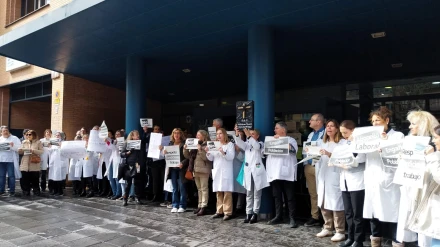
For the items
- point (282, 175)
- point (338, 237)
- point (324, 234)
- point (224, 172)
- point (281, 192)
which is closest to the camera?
point (338, 237)

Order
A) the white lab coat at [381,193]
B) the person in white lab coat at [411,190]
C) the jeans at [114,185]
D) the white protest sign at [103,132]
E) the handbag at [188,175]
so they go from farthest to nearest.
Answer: the jeans at [114,185]
the white protest sign at [103,132]
the handbag at [188,175]
the white lab coat at [381,193]
the person in white lab coat at [411,190]

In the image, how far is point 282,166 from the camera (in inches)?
230

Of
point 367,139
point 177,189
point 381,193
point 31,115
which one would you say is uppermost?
point 31,115

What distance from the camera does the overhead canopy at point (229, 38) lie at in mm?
6090

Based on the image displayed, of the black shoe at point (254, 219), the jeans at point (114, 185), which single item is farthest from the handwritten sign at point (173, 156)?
the jeans at point (114, 185)

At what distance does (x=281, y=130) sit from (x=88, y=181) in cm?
674

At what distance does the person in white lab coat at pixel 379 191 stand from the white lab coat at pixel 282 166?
62.2 inches

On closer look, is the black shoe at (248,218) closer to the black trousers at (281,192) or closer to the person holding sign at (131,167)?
the black trousers at (281,192)

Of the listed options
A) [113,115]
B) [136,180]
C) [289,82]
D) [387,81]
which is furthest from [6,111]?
[387,81]

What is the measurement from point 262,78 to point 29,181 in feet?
25.0

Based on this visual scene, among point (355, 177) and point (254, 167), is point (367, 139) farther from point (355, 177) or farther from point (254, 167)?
point (254, 167)

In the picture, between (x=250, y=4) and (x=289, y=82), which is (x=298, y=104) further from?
(x=250, y=4)

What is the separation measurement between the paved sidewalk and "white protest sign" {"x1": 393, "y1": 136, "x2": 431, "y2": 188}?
1762 mm

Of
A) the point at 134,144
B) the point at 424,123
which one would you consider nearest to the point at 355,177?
the point at 424,123
